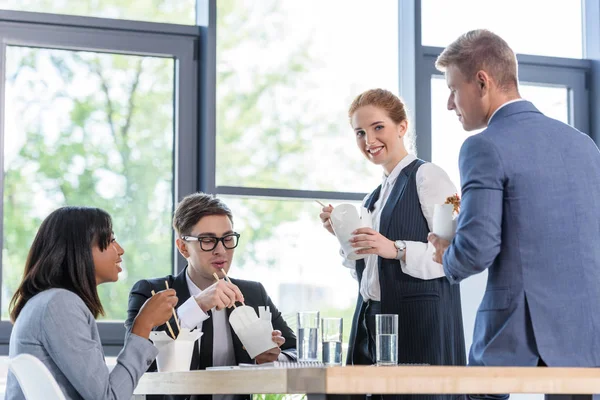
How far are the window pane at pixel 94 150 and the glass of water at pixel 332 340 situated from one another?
1982 millimetres

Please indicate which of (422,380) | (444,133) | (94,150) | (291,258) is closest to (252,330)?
(422,380)

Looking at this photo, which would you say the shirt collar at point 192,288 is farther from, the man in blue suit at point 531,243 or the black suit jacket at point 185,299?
the man in blue suit at point 531,243

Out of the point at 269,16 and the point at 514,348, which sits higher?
the point at 269,16

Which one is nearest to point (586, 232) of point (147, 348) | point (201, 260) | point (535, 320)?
point (535, 320)

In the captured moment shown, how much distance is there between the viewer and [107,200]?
154 inches

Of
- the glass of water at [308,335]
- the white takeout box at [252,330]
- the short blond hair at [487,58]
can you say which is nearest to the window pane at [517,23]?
the white takeout box at [252,330]

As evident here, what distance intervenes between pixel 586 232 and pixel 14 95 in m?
2.67

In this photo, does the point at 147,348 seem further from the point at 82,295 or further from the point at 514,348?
the point at 514,348

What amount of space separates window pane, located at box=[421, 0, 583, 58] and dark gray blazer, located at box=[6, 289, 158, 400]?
2.72 meters

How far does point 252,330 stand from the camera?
2.51m

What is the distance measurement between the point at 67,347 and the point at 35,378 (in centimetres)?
28

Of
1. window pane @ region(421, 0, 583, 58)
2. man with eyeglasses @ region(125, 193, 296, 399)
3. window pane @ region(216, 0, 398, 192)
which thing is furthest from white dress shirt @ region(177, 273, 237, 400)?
window pane @ region(421, 0, 583, 58)

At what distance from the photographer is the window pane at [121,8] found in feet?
12.8

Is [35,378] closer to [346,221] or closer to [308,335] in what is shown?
[308,335]
